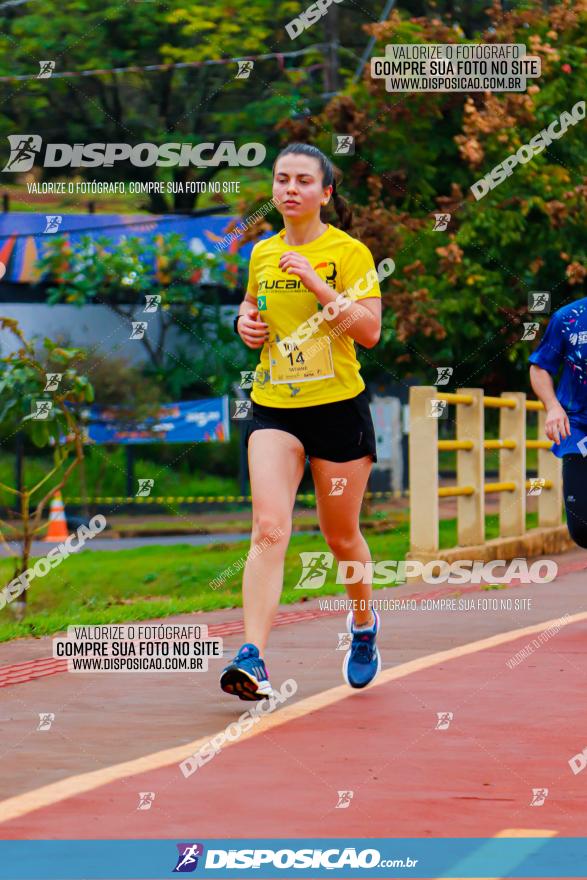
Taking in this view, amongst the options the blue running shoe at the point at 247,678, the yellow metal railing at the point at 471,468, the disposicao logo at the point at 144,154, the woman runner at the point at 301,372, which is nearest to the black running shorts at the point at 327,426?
the woman runner at the point at 301,372

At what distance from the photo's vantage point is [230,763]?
213 inches

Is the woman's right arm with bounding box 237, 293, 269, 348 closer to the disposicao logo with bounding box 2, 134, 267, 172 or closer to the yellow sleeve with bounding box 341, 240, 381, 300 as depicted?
the yellow sleeve with bounding box 341, 240, 381, 300

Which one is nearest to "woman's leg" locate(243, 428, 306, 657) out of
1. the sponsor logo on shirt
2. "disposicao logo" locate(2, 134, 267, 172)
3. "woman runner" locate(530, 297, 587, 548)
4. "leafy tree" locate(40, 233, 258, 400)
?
the sponsor logo on shirt

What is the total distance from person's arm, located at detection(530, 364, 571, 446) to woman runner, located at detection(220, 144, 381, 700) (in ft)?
4.34

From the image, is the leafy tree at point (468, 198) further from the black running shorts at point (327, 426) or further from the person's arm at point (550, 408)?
the black running shorts at point (327, 426)

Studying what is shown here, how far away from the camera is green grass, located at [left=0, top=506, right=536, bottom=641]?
1349cm

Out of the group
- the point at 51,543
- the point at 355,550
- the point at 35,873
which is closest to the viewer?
the point at 35,873

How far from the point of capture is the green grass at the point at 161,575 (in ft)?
44.3

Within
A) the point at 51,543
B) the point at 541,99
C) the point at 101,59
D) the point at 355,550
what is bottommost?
the point at 51,543

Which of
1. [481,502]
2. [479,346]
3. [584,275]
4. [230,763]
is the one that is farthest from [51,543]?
[230,763]

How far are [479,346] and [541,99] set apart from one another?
2.80 meters

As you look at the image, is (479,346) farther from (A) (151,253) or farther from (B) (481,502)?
(A) (151,253)

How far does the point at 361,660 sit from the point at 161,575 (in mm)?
10833

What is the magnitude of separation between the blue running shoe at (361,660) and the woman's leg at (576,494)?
149 centimetres
